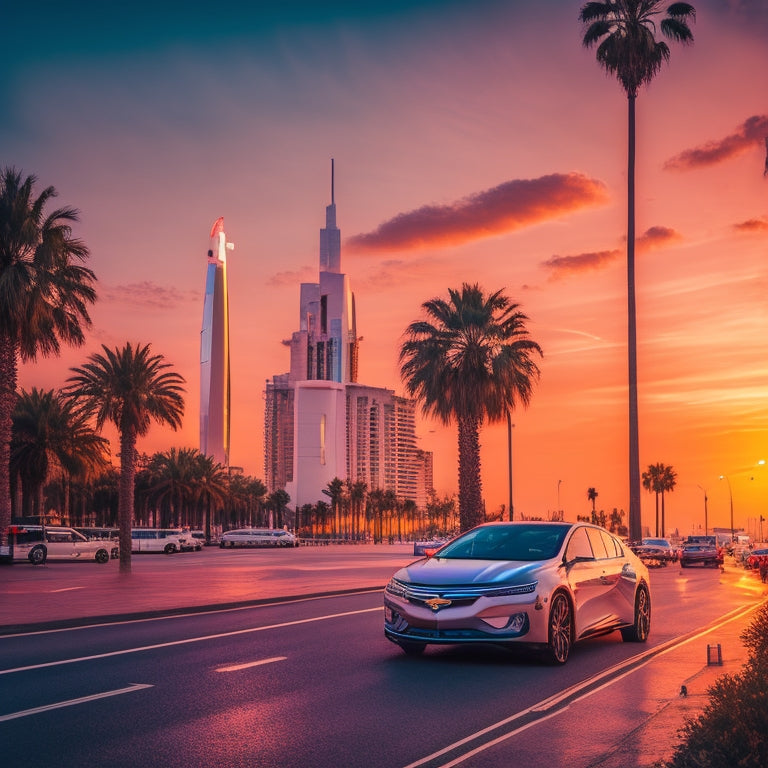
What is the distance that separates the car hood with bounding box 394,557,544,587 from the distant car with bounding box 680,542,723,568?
132ft

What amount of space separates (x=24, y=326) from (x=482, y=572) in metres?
31.8

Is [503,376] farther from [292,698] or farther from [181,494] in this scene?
[181,494]

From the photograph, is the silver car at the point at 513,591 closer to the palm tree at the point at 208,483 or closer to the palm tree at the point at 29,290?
the palm tree at the point at 29,290

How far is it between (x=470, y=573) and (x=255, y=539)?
254 ft

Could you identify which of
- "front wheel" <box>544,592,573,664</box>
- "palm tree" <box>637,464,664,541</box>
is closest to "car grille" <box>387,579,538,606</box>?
"front wheel" <box>544,592,573,664</box>

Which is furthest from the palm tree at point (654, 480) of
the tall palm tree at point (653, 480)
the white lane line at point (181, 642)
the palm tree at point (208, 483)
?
the white lane line at point (181, 642)

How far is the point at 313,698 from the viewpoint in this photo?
9.18m

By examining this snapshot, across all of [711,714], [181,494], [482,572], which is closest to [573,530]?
[482,572]

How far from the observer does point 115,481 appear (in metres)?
115

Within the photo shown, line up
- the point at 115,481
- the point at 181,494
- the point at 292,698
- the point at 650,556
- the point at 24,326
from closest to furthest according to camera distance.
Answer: the point at 292,698
the point at 24,326
the point at 650,556
the point at 181,494
the point at 115,481

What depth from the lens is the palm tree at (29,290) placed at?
3803 centimetres

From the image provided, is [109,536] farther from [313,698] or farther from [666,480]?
[666,480]

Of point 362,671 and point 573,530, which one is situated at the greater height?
point 573,530

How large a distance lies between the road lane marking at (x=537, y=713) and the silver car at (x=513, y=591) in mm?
672
